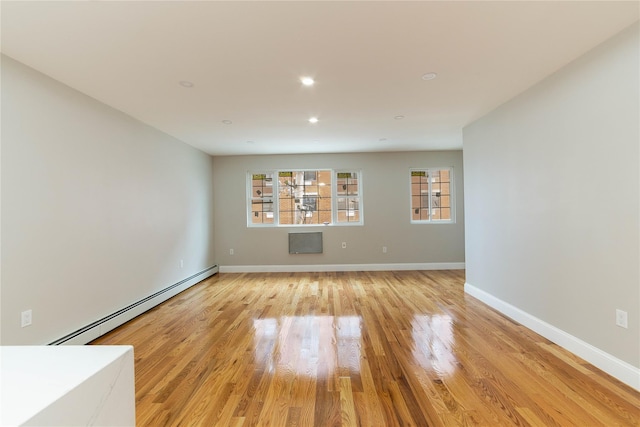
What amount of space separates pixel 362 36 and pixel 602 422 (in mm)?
2637

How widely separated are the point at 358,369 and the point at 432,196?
476 centimetres

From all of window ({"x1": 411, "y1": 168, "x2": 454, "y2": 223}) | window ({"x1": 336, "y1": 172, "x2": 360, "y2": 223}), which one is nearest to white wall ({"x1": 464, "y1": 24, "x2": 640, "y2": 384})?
window ({"x1": 411, "y1": 168, "x2": 454, "y2": 223})

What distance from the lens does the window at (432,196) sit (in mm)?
6254

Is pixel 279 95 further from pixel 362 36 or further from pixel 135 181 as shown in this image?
pixel 135 181

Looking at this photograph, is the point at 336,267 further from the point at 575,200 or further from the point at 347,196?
the point at 575,200

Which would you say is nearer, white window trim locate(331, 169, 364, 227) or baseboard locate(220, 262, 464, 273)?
baseboard locate(220, 262, 464, 273)

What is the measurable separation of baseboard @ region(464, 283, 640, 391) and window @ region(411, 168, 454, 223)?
108 inches

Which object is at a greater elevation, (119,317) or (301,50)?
(301,50)

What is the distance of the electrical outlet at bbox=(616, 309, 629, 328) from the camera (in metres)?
2.06

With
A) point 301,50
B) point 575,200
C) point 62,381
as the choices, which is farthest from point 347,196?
point 62,381

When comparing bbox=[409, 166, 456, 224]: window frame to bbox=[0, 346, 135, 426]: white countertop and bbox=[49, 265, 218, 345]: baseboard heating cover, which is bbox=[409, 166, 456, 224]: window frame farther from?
bbox=[0, 346, 135, 426]: white countertop

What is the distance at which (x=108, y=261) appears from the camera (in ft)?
10.3

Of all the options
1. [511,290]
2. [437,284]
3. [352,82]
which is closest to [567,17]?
[352,82]

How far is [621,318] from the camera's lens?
209 cm
